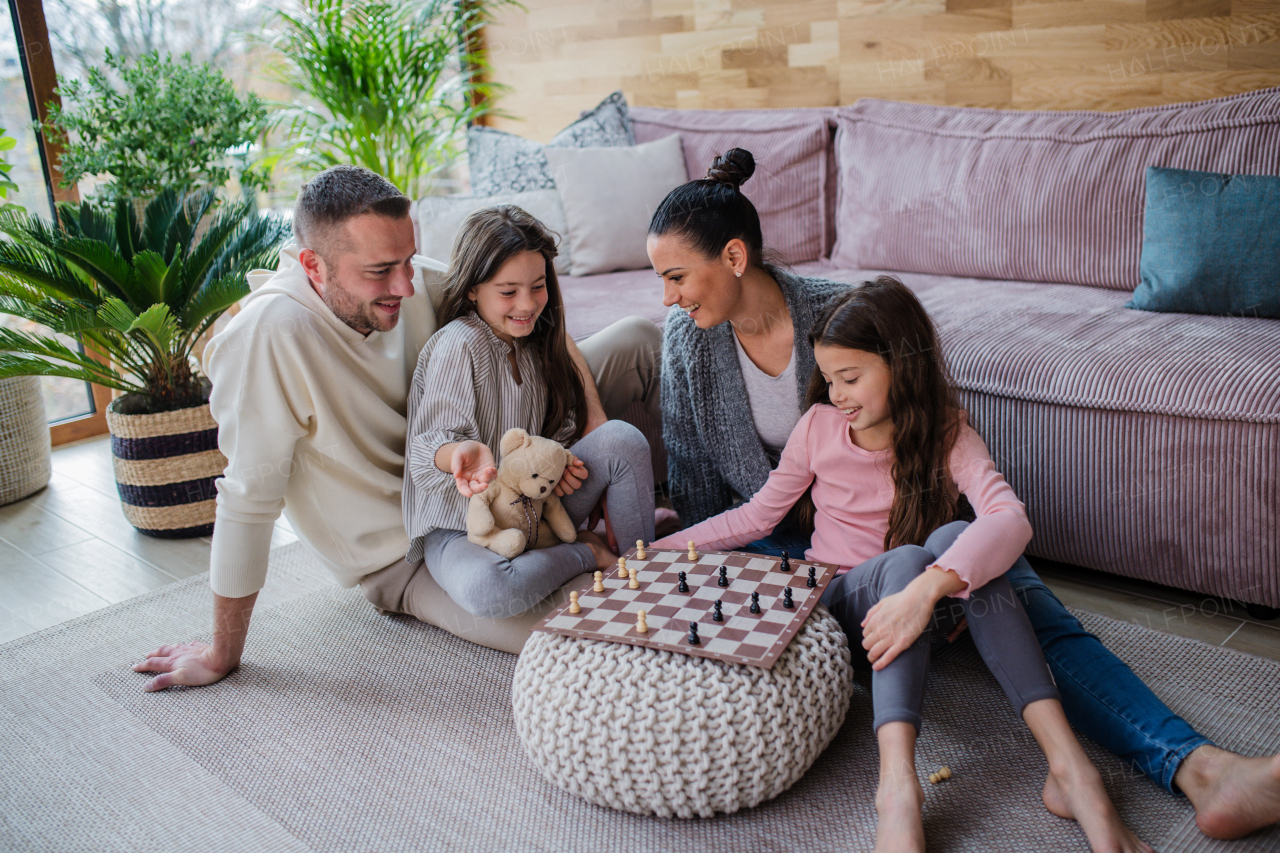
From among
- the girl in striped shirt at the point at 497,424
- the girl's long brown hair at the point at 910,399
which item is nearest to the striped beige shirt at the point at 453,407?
the girl in striped shirt at the point at 497,424

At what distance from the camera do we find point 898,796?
1.23m

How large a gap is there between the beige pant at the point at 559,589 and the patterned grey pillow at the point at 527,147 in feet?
3.21

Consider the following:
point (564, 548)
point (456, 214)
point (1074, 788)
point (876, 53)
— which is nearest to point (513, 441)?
point (564, 548)

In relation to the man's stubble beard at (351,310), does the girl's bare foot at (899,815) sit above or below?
below

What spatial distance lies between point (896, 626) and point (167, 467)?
6.12 ft

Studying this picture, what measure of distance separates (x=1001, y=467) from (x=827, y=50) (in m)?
1.69

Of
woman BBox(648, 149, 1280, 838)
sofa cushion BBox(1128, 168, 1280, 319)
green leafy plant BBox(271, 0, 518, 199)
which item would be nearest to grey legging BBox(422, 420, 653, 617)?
woman BBox(648, 149, 1280, 838)

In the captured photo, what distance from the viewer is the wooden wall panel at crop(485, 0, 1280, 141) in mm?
2428

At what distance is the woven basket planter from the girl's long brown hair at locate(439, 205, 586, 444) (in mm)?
1551

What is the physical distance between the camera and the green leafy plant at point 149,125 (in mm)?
2590

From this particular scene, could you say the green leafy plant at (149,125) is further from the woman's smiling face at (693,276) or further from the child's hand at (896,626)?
the child's hand at (896,626)

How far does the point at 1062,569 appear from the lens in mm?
1986

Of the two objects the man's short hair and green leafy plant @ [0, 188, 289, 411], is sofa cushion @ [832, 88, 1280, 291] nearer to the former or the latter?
the man's short hair

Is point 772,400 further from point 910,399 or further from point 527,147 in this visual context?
point 527,147
